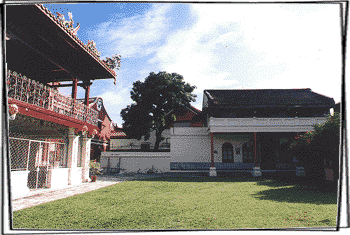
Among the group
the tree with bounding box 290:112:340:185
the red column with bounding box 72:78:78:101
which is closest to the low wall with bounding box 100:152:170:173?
the red column with bounding box 72:78:78:101

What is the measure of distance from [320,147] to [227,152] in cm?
1081

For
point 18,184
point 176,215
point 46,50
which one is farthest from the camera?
point 46,50

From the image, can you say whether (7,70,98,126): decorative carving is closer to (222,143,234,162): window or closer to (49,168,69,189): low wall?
(49,168,69,189): low wall

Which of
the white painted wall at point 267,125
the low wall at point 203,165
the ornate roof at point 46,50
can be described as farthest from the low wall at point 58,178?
the white painted wall at point 267,125

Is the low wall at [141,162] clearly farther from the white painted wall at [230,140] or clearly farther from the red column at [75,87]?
the red column at [75,87]

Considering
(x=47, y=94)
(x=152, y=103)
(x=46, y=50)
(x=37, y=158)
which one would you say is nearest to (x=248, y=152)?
(x=152, y=103)

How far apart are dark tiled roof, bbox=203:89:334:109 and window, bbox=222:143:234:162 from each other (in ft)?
12.3

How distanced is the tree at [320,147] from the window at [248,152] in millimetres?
7528

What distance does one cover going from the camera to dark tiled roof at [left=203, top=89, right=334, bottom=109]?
65.2ft

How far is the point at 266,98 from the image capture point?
2095cm

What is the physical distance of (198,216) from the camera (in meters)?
5.00

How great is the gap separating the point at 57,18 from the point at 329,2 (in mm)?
7767

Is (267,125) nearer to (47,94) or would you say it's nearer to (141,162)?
(141,162)

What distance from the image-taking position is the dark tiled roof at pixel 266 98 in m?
19.9
